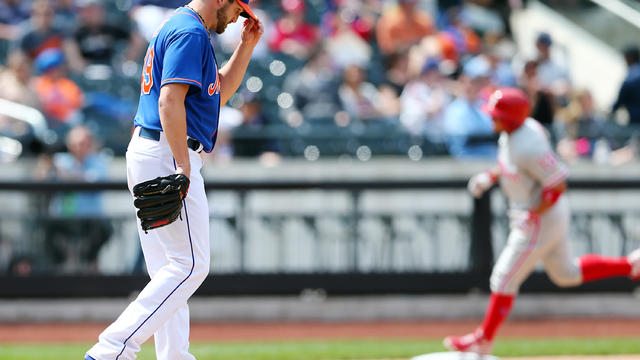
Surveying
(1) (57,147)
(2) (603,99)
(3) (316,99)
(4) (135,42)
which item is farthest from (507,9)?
(1) (57,147)

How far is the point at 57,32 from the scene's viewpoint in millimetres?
12273

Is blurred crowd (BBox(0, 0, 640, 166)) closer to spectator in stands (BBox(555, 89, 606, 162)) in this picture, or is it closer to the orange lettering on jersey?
spectator in stands (BBox(555, 89, 606, 162))

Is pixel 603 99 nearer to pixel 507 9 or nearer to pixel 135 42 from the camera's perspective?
pixel 507 9

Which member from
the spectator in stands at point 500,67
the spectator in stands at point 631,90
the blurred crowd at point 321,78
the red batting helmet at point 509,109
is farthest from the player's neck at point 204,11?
the spectator in stands at point 631,90

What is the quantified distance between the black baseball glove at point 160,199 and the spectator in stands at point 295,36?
821cm

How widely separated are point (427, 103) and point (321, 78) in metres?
1.27

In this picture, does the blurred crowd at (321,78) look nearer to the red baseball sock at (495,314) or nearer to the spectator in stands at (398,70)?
the spectator in stands at (398,70)

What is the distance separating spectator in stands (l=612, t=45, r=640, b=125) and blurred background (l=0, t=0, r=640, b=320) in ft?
0.07

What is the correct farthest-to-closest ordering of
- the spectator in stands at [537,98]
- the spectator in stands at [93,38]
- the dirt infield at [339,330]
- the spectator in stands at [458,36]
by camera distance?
the spectator in stands at [458,36] → the spectator in stands at [93,38] → the spectator in stands at [537,98] → the dirt infield at [339,330]

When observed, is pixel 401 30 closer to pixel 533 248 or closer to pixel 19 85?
pixel 19 85

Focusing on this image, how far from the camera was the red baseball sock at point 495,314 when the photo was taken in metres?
6.87

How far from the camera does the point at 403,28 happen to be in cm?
1302

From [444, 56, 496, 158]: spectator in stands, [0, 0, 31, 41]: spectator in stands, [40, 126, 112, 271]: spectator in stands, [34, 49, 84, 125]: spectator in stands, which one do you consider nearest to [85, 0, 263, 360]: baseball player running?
[40, 126, 112, 271]: spectator in stands

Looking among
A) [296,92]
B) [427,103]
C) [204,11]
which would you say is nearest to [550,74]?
[427,103]
